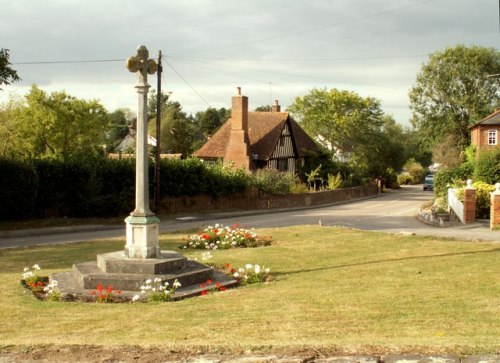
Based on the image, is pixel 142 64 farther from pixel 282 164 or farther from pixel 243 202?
pixel 282 164

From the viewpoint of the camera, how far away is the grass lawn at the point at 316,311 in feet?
21.2

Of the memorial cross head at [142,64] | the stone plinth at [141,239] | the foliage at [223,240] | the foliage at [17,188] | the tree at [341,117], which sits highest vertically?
the tree at [341,117]

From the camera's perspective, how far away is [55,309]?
31.3 ft

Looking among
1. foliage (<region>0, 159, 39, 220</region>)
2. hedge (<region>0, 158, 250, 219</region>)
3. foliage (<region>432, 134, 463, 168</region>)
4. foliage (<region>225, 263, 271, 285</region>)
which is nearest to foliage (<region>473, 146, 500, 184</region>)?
hedge (<region>0, 158, 250, 219</region>)

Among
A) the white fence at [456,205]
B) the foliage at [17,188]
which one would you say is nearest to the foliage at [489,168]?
the white fence at [456,205]

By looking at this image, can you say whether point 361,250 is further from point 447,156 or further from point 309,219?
point 447,156

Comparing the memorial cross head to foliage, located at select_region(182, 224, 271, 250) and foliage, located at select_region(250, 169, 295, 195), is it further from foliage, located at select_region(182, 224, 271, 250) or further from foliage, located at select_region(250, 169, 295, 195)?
foliage, located at select_region(250, 169, 295, 195)

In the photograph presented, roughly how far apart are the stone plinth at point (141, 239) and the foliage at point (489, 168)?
111 feet

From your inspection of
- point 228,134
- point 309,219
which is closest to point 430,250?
point 309,219

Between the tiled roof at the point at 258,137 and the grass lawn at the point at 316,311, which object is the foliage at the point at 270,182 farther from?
the grass lawn at the point at 316,311

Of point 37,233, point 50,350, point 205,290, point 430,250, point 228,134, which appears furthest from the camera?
point 228,134

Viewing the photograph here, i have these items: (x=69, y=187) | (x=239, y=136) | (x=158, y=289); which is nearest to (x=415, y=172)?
(x=239, y=136)

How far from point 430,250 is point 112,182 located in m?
20.3

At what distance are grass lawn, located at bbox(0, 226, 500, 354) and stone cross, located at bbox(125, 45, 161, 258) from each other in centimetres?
222
